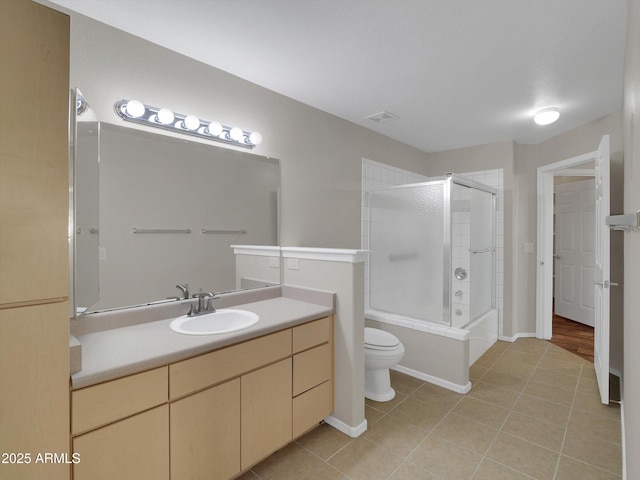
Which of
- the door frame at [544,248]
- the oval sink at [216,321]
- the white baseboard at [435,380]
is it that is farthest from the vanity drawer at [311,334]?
the door frame at [544,248]

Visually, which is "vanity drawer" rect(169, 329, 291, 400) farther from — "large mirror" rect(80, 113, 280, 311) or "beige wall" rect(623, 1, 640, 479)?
"beige wall" rect(623, 1, 640, 479)

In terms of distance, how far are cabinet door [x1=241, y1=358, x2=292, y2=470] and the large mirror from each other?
66 cm

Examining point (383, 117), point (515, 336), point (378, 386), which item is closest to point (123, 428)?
point (378, 386)

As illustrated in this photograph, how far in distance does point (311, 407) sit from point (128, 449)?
986 millimetres

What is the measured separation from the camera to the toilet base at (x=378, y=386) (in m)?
2.36

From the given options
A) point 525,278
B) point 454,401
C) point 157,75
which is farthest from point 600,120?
point 157,75

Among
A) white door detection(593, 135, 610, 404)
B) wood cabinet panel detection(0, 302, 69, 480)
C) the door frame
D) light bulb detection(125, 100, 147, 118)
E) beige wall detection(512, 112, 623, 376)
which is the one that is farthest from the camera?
the door frame

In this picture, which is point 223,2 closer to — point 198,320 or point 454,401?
point 198,320

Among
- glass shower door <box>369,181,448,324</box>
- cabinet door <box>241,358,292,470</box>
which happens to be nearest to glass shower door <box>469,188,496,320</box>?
glass shower door <box>369,181,448,324</box>

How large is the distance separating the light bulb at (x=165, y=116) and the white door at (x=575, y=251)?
4933 mm

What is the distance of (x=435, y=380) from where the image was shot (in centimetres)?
260

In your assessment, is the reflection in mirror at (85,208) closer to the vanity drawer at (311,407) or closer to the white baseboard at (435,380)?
the vanity drawer at (311,407)

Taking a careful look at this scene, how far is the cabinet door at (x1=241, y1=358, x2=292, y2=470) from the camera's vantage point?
1515mm

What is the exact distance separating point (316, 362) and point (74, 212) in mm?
1434
